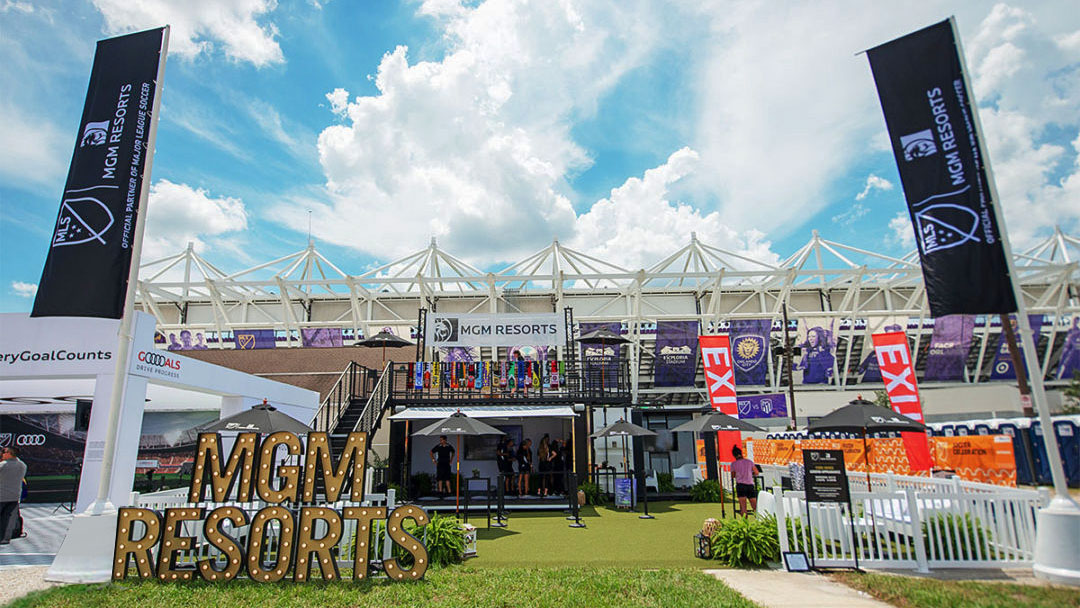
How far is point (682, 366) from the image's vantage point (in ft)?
117

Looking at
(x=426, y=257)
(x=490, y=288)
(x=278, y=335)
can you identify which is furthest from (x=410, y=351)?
(x=278, y=335)

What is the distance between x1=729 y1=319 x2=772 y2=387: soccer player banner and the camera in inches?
1409

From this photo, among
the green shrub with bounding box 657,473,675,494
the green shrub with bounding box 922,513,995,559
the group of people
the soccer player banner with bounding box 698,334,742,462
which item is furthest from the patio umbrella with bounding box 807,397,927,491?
the soccer player banner with bounding box 698,334,742,462

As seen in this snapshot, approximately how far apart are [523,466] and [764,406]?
2042cm

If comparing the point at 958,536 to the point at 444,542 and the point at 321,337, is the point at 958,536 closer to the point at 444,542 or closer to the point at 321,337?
the point at 444,542

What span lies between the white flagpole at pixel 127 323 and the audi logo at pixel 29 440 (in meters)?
12.7

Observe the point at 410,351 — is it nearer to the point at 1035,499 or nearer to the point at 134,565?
the point at 134,565

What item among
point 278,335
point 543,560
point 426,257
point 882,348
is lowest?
point 543,560

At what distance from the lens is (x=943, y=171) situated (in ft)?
27.0

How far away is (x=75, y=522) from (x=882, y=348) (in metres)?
20.7

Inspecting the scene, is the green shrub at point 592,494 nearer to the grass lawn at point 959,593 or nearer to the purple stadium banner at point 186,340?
the grass lawn at point 959,593

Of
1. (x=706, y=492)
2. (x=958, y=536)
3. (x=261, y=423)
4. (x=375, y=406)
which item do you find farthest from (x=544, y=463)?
(x=958, y=536)

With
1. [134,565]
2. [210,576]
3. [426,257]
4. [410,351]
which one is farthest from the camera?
[426,257]

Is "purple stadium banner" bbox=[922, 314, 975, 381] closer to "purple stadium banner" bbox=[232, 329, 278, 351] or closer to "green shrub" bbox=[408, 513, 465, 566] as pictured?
"green shrub" bbox=[408, 513, 465, 566]
